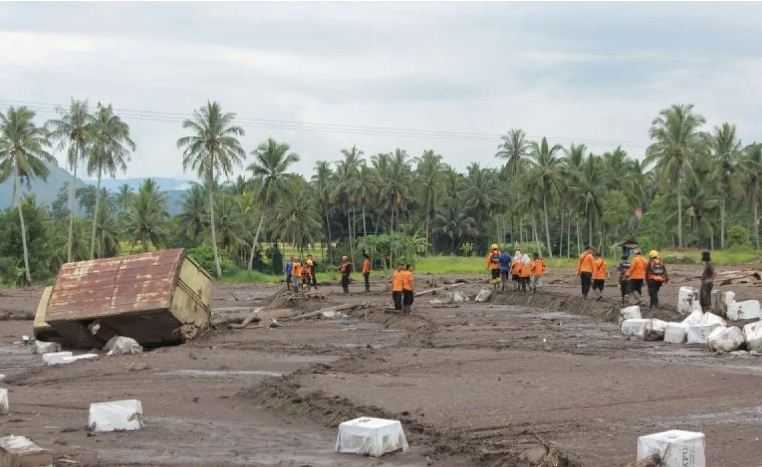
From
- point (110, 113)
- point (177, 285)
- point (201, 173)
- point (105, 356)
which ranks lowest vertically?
point (105, 356)

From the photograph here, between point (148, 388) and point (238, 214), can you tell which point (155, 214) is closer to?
point (238, 214)

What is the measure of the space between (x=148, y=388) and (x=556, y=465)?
7.43 meters

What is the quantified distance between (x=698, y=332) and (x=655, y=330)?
3.05 ft

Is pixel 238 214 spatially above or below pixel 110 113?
below

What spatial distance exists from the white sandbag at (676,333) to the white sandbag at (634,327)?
0.64m

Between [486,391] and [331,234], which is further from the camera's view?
[331,234]

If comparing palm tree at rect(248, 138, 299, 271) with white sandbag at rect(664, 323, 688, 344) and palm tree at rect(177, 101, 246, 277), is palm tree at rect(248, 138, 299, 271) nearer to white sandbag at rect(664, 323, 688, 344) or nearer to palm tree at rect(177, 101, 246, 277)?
palm tree at rect(177, 101, 246, 277)

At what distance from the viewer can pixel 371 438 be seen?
8.63 metres

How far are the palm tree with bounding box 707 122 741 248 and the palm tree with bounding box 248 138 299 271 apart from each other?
107ft

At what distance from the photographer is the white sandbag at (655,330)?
60.2ft

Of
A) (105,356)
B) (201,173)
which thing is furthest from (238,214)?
(105,356)

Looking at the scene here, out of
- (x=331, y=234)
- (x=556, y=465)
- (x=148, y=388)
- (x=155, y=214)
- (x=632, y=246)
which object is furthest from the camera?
(x=331, y=234)

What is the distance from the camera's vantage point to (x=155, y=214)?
72.4m

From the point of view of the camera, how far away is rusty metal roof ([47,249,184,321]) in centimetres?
1975
